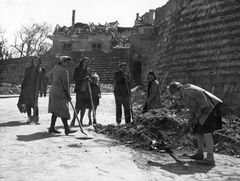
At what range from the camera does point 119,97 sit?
8.13 m

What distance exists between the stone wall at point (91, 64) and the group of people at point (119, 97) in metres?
18.1

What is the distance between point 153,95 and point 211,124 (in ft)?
9.92

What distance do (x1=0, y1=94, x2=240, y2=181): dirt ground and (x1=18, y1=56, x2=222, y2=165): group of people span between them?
462 mm

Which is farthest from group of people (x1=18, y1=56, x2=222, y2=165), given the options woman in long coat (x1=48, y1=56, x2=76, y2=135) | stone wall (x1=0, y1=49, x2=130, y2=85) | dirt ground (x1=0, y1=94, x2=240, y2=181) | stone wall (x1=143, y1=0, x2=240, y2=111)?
stone wall (x1=0, y1=49, x2=130, y2=85)

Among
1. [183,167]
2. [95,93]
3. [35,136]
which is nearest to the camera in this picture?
[183,167]

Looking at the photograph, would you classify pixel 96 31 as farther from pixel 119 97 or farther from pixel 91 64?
pixel 119 97

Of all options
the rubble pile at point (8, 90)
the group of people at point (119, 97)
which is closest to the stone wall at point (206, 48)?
the group of people at point (119, 97)

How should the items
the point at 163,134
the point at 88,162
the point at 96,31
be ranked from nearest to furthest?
1. the point at 88,162
2. the point at 163,134
3. the point at 96,31

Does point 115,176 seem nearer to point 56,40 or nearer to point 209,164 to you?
point 209,164

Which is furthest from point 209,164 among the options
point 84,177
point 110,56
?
point 110,56

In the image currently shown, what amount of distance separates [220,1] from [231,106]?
13.6 feet

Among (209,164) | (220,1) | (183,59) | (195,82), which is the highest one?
(220,1)

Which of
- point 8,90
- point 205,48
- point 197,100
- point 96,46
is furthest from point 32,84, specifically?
point 96,46

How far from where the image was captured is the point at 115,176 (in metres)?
3.64
